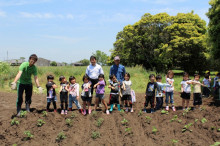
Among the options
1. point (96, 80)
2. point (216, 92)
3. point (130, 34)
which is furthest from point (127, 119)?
point (130, 34)

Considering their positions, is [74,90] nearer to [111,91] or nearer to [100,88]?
[100,88]

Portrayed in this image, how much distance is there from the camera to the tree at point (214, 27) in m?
13.1

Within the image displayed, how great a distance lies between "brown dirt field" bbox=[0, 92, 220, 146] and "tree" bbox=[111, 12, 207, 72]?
1796cm

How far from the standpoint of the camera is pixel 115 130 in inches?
220

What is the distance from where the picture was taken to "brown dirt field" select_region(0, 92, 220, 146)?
16.3ft

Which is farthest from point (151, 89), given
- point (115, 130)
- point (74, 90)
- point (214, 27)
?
point (214, 27)

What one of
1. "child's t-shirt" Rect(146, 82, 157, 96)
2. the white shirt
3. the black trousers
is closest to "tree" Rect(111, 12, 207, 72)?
"child's t-shirt" Rect(146, 82, 157, 96)

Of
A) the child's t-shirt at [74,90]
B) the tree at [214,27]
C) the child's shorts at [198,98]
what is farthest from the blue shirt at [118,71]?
the tree at [214,27]

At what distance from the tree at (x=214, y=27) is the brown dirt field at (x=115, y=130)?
787 cm

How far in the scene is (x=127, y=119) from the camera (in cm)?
620

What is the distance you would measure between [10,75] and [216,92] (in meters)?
14.2

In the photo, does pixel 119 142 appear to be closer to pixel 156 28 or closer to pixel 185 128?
pixel 185 128

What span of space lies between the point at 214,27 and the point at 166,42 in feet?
41.6

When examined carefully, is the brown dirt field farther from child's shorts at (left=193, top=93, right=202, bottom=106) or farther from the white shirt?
the white shirt
